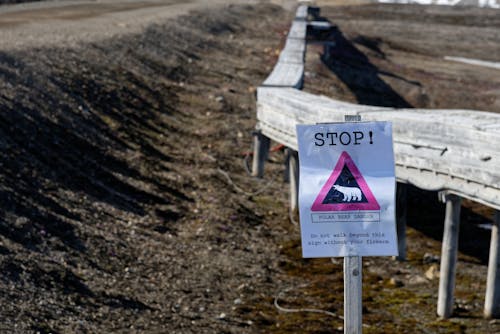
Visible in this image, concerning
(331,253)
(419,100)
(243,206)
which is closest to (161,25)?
(419,100)

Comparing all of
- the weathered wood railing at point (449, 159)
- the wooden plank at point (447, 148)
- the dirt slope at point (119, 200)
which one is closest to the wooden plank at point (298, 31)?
the dirt slope at point (119, 200)

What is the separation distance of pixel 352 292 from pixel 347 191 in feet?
2.05

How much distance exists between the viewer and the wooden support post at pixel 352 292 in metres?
5.55

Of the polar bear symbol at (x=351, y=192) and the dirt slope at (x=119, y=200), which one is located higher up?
the polar bear symbol at (x=351, y=192)

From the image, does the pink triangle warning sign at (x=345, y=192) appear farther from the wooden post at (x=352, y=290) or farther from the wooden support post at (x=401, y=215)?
the wooden support post at (x=401, y=215)

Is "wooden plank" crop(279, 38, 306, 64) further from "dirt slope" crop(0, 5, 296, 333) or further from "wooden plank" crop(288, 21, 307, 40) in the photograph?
"dirt slope" crop(0, 5, 296, 333)

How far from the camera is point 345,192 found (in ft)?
18.0

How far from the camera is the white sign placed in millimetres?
5434

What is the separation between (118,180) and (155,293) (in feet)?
12.4

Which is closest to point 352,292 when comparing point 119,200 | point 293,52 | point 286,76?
point 119,200

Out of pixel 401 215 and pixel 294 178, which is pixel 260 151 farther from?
pixel 401 215

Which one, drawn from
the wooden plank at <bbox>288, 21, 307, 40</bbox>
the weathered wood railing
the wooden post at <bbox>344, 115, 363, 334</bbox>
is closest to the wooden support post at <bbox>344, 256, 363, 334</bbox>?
the wooden post at <bbox>344, 115, 363, 334</bbox>

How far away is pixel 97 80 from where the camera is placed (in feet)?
63.4

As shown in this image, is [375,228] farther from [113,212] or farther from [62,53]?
[62,53]
